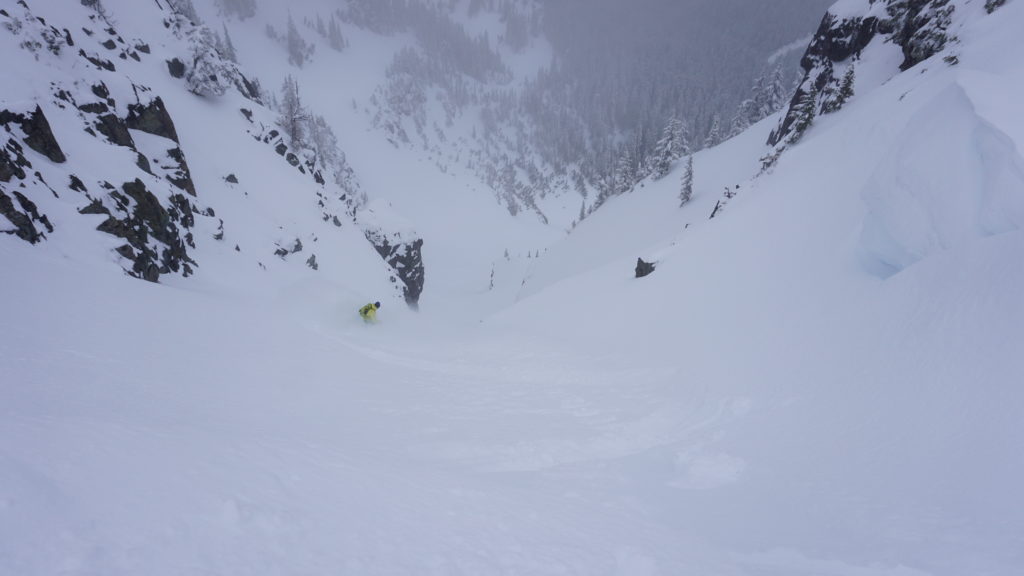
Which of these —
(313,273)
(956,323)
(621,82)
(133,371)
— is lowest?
(133,371)

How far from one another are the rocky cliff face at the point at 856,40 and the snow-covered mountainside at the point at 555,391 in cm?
1099

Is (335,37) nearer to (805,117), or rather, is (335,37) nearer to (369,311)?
(805,117)

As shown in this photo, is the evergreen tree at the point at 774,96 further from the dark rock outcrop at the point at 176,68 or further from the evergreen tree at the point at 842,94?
the dark rock outcrop at the point at 176,68

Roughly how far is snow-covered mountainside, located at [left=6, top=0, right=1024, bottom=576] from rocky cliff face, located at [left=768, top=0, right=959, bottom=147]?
36.1 ft

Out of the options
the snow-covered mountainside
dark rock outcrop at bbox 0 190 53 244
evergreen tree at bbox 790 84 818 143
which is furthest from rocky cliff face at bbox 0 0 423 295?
evergreen tree at bbox 790 84 818 143

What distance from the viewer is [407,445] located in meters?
5.39

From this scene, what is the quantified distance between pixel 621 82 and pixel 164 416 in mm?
172548

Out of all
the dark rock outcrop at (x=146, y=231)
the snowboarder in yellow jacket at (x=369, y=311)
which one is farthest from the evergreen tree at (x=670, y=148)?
the dark rock outcrop at (x=146, y=231)

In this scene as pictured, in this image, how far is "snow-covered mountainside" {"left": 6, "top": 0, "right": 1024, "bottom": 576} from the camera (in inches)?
104

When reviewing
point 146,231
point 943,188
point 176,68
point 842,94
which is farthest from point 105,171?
point 842,94

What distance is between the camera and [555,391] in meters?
8.98

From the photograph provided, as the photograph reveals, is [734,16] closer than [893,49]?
No

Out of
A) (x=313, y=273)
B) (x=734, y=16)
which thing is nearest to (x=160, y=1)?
(x=313, y=273)

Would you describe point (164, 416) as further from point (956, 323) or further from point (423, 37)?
point (423, 37)
